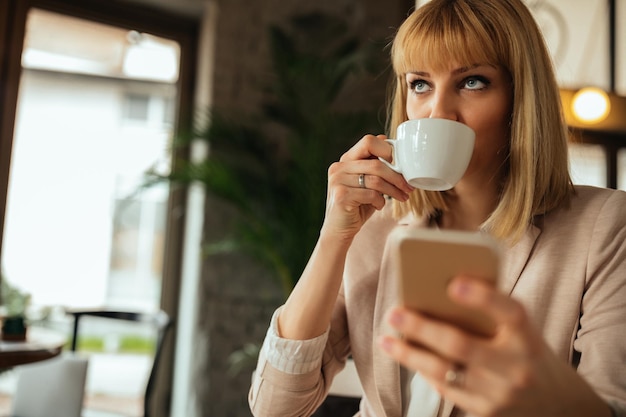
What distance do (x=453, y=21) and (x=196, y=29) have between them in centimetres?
267

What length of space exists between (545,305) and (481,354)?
0.47 m

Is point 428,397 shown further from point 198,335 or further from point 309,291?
point 198,335

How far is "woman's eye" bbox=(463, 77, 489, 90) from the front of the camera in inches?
35.4

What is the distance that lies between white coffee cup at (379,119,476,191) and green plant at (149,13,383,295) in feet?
5.53

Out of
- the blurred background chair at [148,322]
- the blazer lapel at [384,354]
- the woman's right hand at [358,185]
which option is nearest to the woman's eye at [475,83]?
the woman's right hand at [358,185]

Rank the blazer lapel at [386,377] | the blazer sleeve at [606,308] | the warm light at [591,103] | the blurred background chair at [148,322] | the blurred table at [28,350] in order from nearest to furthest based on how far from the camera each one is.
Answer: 1. the blazer sleeve at [606,308]
2. the blazer lapel at [386,377]
3. the blurred table at [28,350]
4. the blurred background chair at [148,322]
5. the warm light at [591,103]

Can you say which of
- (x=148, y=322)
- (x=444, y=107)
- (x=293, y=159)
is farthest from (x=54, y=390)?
(x=444, y=107)

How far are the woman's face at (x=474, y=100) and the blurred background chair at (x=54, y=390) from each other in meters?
1.71

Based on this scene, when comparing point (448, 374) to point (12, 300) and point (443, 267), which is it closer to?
point (443, 267)

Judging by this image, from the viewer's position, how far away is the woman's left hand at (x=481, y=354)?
406 mm

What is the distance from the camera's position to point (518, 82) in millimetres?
896

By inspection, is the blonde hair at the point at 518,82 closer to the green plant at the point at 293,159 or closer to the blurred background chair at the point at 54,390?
the green plant at the point at 293,159

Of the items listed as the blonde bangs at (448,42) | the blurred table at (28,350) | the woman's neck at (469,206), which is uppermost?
the blonde bangs at (448,42)

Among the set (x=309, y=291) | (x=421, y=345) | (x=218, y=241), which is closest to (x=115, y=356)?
(x=218, y=241)
